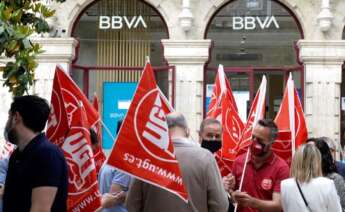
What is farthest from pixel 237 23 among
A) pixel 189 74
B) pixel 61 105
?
pixel 61 105

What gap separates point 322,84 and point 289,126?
8.66m

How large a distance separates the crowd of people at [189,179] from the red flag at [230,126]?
1754 mm

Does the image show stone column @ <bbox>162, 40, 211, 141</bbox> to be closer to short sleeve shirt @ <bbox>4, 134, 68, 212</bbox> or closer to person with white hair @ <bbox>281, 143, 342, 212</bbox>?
person with white hair @ <bbox>281, 143, 342, 212</bbox>

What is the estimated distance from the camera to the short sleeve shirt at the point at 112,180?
777 cm

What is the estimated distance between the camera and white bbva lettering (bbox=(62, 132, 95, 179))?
7105 mm

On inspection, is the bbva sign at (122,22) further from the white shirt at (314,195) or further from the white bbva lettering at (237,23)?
the white shirt at (314,195)

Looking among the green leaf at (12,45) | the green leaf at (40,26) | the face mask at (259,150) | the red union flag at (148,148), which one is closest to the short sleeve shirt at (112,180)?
the face mask at (259,150)

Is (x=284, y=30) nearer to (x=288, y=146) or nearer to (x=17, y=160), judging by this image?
(x=288, y=146)

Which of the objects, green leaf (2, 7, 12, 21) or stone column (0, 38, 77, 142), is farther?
stone column (0, 38, 77, 142)

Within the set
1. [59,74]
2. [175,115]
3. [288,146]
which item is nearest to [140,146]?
[175,115]

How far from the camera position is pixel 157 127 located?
653 centimetres

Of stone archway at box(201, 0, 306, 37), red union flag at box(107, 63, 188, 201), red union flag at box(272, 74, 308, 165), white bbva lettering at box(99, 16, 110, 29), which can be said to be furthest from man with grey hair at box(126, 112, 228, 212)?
white bbva lettering at box(99, 16, 110, 29)

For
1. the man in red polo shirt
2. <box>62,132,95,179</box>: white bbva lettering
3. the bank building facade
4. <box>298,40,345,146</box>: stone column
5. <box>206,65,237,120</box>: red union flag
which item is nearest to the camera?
<box>62,132,95,179</box>: white bbva lettering

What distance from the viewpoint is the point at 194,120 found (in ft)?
60.2
